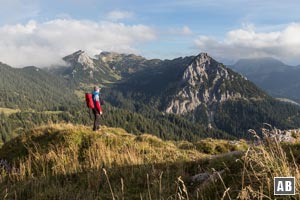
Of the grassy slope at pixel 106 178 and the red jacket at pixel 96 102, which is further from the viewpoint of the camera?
the red jacket at pixel 96 102

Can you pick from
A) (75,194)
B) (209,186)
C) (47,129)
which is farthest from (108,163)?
(47,129)

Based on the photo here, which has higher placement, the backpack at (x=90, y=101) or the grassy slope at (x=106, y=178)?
the backpack at (x=90, y=101)

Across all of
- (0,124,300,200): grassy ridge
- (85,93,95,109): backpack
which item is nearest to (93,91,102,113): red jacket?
(85,93,95,109): backpack

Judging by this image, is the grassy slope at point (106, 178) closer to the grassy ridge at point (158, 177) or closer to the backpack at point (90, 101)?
the grassy ridge at point (158, 177)

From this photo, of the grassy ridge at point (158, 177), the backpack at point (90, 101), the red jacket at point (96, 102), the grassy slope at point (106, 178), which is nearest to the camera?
the grassy ridge at point (158, 177)

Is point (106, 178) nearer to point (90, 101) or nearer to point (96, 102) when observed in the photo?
point (96, 102)

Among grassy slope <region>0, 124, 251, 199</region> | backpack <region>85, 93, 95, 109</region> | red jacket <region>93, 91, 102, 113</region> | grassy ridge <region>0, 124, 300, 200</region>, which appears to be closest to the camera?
grassy ridge <region>0, 124, 300, 200</region>

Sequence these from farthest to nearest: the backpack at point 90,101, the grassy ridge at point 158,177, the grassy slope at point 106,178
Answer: the backpack at point 90,101
the grassy slope at point 106,178
the grassy ridge at point 158,177

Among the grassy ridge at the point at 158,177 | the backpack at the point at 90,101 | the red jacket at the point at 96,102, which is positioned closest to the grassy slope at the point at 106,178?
the grassy ridge at the point at 158,177

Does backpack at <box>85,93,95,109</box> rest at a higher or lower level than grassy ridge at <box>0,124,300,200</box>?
higher

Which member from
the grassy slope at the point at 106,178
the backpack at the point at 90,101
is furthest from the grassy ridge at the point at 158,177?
the backpack at the point at 90,101

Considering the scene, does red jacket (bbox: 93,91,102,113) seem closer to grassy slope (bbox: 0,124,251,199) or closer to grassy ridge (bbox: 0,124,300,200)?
grassy slope (bbox: 0,124,251,199)

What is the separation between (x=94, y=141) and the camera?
14.9m

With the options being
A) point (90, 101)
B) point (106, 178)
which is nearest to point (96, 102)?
point (90, 101)
